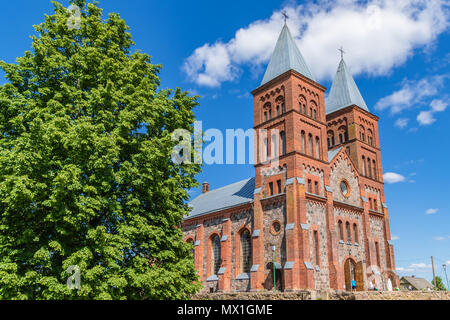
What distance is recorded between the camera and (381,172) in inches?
1420

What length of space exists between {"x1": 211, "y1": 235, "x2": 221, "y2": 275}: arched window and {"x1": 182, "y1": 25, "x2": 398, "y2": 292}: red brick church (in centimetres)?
9

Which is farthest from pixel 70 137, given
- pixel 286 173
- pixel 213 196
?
pixel 213 196

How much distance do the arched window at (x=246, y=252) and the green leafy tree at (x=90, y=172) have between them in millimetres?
15241

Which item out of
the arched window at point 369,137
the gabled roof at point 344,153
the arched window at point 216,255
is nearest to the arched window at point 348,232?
the gabled roof at point 344,153

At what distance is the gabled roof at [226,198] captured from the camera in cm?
3361

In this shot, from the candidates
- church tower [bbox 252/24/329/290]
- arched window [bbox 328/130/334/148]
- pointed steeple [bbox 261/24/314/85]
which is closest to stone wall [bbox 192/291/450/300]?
church tower [bbox 252/24/329/290]

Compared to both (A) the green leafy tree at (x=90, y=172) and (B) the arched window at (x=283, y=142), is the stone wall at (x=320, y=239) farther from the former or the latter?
(A) the green leafy tree at (x=90, y=172)

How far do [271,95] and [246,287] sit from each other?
1648cm

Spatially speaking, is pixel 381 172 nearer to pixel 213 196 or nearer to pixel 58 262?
pixel 213 196

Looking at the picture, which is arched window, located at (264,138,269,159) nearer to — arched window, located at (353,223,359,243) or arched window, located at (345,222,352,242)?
arched window, located at (345,222,352,242)

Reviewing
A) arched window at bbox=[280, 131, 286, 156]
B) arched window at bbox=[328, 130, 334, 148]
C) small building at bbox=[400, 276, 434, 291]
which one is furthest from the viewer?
small building at bbox=[400, 276, 434, 291]

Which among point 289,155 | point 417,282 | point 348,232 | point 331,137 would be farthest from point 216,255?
point 417,282

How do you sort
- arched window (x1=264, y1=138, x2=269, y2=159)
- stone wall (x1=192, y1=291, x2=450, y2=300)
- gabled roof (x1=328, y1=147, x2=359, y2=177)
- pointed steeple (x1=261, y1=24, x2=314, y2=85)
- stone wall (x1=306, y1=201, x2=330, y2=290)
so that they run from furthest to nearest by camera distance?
gabled roof (x1=328, y1=147, x2=359, y2=177), pointed steeple (x1=261, y1=24, x2=314, y2=85), arched window (x1=264, y1=138, x2=269, y2=159), stone wall (x1=306, y1=201, x2=330, y2=290), stone wall (x1=192, y1=291, x2=450, y2=300)

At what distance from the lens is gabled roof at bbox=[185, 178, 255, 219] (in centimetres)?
3361
